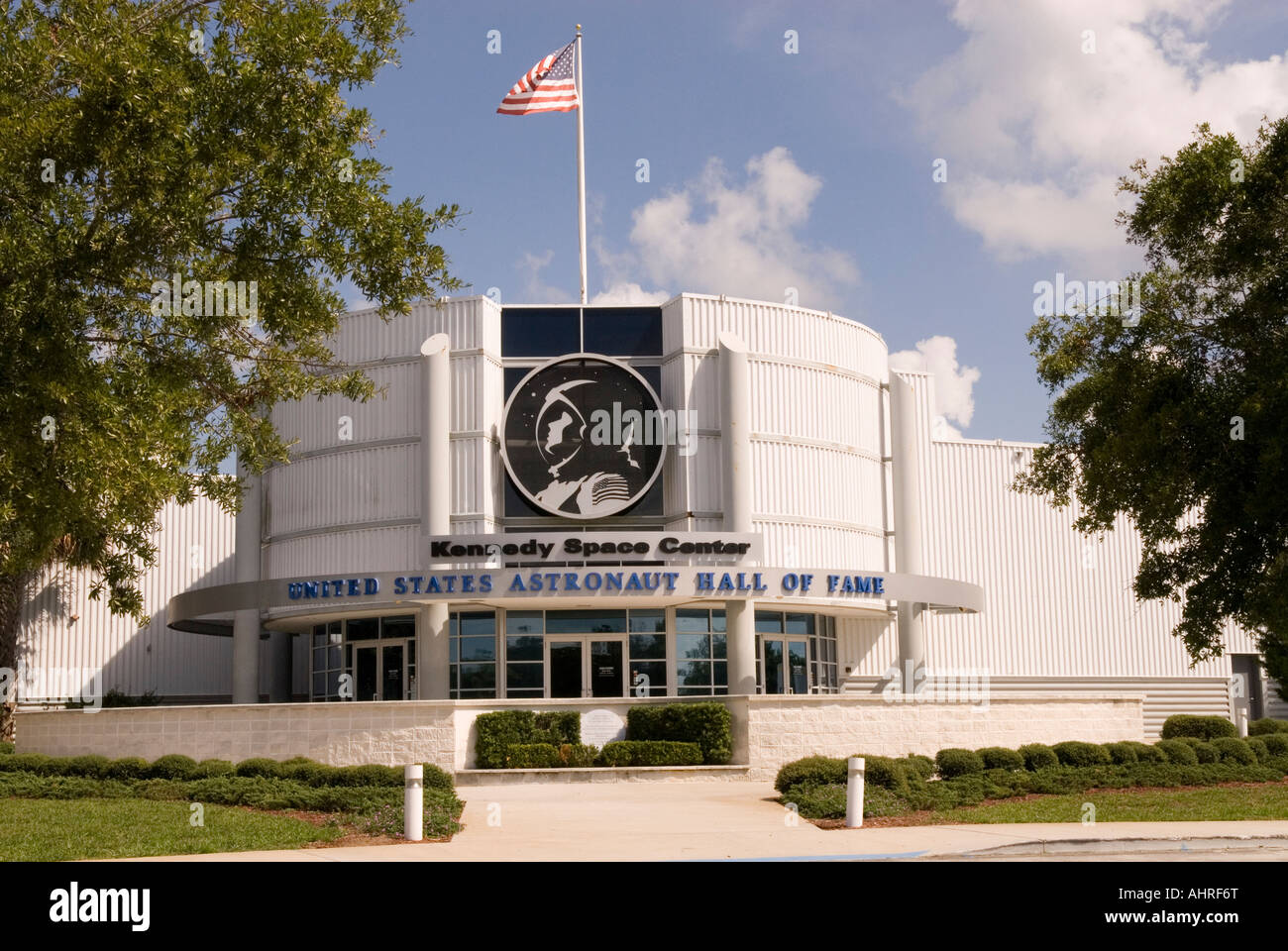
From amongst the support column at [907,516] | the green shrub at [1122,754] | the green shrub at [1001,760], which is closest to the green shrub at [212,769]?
the green shrub at [1001,760]

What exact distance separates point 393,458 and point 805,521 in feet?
38.7

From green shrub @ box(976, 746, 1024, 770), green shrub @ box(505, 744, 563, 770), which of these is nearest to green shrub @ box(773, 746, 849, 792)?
green shrub @ box(976, 746, 1024, 770)

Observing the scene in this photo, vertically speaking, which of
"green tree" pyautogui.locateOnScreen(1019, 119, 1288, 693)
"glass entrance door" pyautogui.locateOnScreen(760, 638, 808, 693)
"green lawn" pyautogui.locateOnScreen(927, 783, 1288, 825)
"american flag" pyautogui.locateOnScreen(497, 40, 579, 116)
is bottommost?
"green lawn" pyautogui.locateOnScreen(927, 783, 1288, 825)

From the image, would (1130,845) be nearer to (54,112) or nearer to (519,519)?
(54,112)

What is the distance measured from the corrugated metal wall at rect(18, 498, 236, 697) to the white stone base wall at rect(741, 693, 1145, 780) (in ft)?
81.4

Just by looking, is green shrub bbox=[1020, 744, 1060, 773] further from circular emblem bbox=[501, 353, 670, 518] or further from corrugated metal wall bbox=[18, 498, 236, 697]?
corrugated metal wall bbox=[18, 498, 236, 697]

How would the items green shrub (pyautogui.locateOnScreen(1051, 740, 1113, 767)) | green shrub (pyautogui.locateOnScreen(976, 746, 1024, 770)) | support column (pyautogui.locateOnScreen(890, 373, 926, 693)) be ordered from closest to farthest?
green shrub (pyautogui.locateOnScreen(976, 746, 1024, 770)), green shrub (pyautogui.locateOnScreen(1051, 740, 1113, 767)), support column (pyautogui.locateOnScreen(890, 373, 926, 693))

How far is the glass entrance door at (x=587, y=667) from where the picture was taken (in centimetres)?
3828

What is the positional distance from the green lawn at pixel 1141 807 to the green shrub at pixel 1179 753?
224 centimetres

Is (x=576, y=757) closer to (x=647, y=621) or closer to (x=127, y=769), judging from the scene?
(x=127, y=769)

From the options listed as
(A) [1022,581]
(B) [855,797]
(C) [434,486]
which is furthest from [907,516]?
(B) [855,797]

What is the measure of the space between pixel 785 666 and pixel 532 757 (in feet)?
42.7

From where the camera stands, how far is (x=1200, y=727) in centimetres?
3272

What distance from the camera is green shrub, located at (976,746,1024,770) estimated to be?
24719 mm
